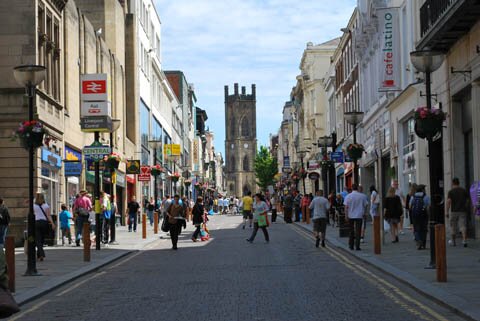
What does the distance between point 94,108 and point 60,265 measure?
10.4m

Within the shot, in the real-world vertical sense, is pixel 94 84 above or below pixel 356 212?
above

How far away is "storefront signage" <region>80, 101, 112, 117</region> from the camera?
98.6ft

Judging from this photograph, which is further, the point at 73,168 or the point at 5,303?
the point at 73,168

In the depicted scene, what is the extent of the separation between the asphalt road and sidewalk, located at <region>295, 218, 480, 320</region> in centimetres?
24

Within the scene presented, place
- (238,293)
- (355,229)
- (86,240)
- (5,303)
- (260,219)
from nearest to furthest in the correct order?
(5,303) < (238,293) < (86,240) < (355,229) < (260,219)

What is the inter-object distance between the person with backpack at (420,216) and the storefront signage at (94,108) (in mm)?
11195

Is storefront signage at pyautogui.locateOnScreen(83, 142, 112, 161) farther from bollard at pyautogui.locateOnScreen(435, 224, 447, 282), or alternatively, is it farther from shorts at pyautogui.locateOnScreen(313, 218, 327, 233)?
→ bollard at pyautogui.locateOnScreen(435, 224, 447, 282)

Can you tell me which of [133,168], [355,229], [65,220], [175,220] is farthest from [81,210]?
[133,168]

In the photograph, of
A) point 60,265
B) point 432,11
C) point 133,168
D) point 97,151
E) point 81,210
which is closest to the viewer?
point 60,265

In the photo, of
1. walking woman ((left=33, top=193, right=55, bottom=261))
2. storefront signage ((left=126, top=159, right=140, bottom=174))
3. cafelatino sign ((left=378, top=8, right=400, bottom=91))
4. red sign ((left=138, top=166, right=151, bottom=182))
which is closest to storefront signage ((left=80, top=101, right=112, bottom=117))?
walking woman ((left=33, top=193, right=55, bottom=261))

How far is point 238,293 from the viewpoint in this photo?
1412 centimetres

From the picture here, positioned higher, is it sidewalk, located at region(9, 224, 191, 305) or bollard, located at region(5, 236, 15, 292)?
bollard, located at region(5, 236, 15, 292)

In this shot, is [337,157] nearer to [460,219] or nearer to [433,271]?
[460,219]

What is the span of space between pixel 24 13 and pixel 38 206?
29.5 ft
